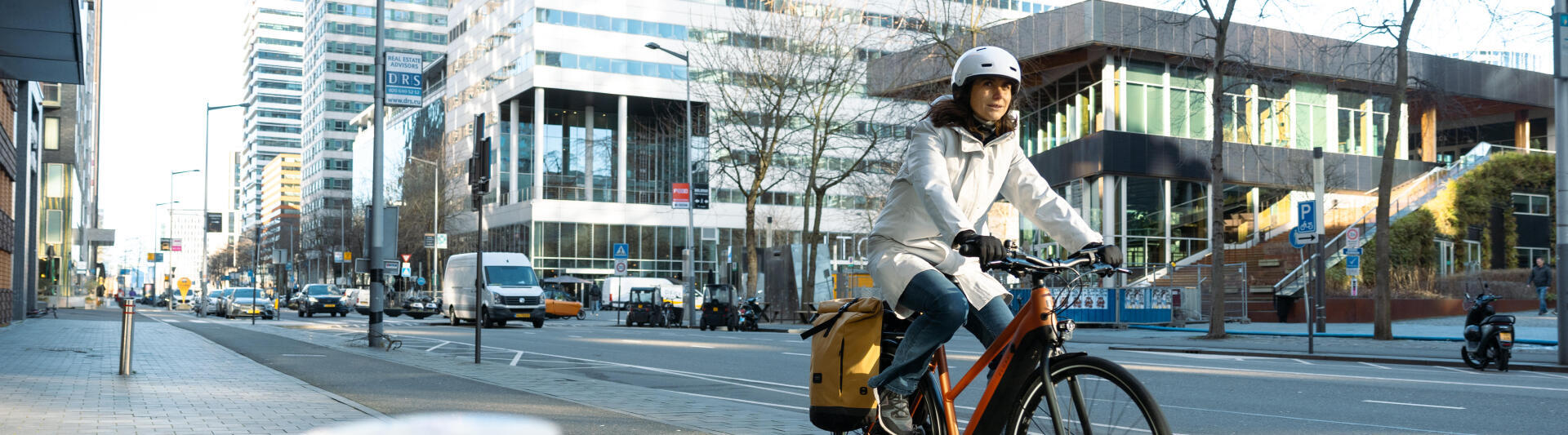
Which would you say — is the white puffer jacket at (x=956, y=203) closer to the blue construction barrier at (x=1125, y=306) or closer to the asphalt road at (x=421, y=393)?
the asphalt road at (x=421, y=393)

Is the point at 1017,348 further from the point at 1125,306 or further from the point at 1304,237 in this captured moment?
the point at 1125,306

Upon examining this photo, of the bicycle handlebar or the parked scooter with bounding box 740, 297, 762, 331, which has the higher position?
the bicycle handlebar

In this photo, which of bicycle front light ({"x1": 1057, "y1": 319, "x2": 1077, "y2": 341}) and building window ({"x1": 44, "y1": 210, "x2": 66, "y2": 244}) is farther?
building window ({"x1": 44, "y1": 210, "x2": 66, "y2": 244})

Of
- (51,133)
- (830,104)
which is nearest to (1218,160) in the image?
(830,104)

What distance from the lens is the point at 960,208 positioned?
4.54m

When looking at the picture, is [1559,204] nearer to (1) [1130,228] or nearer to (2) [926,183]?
(2) [926,183]

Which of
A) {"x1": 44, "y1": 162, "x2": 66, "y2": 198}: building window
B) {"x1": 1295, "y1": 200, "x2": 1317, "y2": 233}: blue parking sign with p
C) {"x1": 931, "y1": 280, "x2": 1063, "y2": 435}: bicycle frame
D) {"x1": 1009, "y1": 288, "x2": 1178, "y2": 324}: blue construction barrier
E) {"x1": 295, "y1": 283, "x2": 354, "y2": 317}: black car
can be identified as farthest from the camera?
{"x1": 295, "y1": 283, "x2": 354, "y2": 317}: black car

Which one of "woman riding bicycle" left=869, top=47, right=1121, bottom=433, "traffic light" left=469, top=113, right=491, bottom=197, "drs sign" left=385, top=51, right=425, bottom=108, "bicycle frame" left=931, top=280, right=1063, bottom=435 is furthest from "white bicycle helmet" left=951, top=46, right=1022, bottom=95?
"drs sign" left=385, top=51, right=425, bottom=108

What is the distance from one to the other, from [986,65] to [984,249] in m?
0.89

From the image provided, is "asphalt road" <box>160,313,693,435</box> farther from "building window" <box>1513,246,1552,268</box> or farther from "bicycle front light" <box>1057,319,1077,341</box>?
"building window" <box>1513,246,1552,268</box>

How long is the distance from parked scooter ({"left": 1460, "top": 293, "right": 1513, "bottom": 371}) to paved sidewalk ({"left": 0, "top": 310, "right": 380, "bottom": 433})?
40.4ft

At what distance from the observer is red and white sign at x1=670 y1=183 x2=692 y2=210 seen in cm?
4131

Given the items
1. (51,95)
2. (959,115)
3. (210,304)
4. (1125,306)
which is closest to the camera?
(959,115)

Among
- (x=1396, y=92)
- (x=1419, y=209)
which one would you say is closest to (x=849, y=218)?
(x=1419, y=209)
